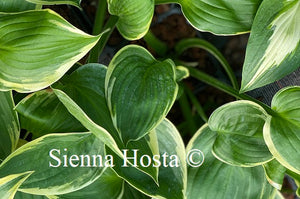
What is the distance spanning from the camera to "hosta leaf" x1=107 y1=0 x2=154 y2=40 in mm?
556

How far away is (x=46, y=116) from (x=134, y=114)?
0.54 ft

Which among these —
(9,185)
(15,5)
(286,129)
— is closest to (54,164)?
(9,185)

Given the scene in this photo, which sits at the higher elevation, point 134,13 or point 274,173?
point 134,13

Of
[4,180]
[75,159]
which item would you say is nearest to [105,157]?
[75,159]

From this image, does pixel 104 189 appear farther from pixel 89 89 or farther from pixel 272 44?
pixel 272 44

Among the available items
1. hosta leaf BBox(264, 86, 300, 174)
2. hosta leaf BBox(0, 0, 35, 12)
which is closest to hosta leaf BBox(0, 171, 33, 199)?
hosta leaf BBox(0, 0, 35, 12)

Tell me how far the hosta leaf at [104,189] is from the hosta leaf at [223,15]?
283mm

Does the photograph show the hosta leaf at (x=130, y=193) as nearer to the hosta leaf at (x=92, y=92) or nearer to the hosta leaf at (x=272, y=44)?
the hosta leaf at (x=92, y=92)

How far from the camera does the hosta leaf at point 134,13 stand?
556 mm

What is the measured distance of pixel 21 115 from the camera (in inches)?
25.0

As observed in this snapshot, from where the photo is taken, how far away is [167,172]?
2.11ft

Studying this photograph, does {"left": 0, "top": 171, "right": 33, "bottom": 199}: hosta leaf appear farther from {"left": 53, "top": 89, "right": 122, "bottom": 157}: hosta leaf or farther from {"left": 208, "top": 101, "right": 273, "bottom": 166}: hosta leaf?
{"left": 208, "top": 101, "right": 273, "bottom": 166}: hosta leaf

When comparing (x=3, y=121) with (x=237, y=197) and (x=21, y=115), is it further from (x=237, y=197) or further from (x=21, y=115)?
(x=237, y=197)

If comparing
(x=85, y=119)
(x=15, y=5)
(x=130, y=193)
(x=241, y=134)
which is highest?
(x=15, y=5)
